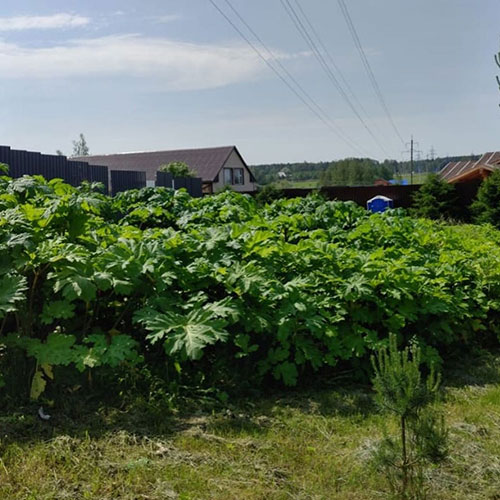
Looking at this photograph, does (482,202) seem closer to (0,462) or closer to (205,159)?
(0,462)

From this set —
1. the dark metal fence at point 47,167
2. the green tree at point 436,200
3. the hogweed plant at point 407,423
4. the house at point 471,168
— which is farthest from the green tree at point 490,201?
the hogweed plant at point 407,423

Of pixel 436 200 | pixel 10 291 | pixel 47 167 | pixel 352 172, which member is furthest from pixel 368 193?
pixel 352 172

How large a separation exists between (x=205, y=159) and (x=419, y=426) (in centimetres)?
4000

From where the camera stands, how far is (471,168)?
43.5m

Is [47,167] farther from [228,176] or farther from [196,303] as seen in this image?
[228,176]

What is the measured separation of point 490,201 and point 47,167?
1393 cm

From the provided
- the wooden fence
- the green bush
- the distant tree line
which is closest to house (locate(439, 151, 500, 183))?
the wooden fence

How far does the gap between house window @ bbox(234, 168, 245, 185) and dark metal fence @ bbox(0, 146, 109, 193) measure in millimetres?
27889

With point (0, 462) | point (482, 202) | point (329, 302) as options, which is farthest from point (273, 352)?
point (482, 202)

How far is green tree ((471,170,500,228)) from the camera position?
58.5ft

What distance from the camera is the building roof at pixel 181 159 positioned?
1572 inches

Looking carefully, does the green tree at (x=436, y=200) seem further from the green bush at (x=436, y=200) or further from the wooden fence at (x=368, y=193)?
the wooden fence at (x=368, y=193)

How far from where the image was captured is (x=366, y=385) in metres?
3.61

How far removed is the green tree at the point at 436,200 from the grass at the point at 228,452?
18299mm
